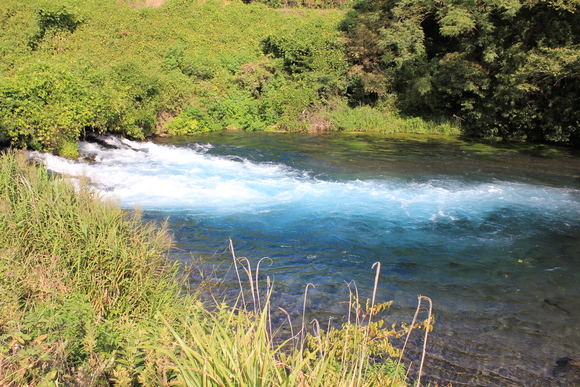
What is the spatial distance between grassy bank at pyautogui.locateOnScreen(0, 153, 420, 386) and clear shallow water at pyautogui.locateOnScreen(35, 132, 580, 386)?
121cm

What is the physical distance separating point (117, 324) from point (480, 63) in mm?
18753

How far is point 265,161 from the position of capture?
14.1 metres

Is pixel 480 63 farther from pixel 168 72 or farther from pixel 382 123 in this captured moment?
pixel 168 72

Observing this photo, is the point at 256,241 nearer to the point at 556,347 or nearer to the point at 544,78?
the point at 556,347

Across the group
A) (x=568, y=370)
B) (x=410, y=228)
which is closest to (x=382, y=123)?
(x=410, y=228)

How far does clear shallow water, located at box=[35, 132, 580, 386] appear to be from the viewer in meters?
5.13

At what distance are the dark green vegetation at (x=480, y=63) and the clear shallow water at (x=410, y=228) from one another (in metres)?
2.81

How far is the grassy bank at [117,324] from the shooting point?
2.66 m

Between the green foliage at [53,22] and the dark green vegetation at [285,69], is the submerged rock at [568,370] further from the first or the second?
the green foliage at [53,22]

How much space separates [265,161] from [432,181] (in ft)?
17.4

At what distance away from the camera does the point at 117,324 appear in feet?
13.5

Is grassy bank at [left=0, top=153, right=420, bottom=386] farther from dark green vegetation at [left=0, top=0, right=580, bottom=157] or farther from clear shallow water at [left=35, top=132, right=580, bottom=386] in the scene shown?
dark green vegetation at [left=0, top=0, right=580, bottom=157]

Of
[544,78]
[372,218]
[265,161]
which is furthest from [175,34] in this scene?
[372,218]

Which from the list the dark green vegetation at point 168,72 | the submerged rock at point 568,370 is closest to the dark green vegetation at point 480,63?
the dark green vegetation at point 168,72
